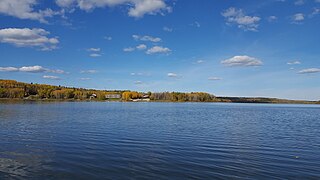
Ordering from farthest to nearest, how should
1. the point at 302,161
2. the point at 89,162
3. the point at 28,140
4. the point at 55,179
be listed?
the point at 28,140 < the point at 302,161 < the point at 89,162 < the point at 55,179

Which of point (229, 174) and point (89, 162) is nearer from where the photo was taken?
point (229, 174)

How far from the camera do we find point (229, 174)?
13.3 m

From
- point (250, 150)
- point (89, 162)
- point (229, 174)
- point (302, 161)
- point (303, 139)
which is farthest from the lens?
point (303, 139)

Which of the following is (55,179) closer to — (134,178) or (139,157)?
(134,178)

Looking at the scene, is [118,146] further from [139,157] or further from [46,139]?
[46,139]

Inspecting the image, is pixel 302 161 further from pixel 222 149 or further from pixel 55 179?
pixel 55 179

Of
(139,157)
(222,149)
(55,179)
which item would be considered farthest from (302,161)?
(55,179)

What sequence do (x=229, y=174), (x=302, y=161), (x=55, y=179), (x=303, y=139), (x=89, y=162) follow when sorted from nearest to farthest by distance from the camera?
(x=55, y=179), (x=229, y=174), (x=89, y=162), (x=302, y=161), (x=303, y=139)

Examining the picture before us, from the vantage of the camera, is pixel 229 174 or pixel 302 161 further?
pixel 302 161

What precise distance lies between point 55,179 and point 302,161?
41.4 feet

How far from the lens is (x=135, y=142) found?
22109 millimetres

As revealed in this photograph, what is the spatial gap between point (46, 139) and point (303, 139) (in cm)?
2036

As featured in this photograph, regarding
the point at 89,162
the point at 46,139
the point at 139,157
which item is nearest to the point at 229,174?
the point at 139,157

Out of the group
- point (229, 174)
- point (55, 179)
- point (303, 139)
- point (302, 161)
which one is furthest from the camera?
point (303, 139)
